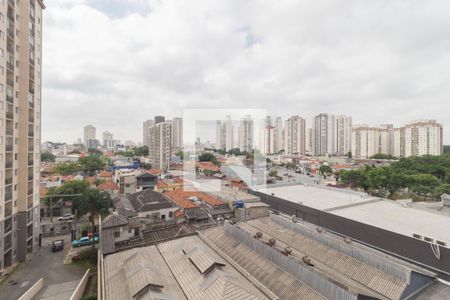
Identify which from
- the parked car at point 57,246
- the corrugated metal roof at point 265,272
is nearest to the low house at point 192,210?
the corrugated metal roof at point 265,272

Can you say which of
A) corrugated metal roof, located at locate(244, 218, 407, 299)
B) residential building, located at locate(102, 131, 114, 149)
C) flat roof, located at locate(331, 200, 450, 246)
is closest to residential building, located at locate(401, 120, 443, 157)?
flat roof, located at locate(331, 200, 450, 246)

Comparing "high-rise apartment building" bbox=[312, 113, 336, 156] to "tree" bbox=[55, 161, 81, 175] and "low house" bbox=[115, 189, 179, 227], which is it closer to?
"low house" bbox=[115, 189, 179, 227]

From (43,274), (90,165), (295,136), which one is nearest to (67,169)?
(90,165)

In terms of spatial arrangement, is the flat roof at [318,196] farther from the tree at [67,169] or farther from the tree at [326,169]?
the tree at [67,169]

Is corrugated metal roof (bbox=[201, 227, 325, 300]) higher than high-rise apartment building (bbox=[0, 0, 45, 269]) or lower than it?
lower

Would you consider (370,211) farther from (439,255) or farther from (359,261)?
(359,261)

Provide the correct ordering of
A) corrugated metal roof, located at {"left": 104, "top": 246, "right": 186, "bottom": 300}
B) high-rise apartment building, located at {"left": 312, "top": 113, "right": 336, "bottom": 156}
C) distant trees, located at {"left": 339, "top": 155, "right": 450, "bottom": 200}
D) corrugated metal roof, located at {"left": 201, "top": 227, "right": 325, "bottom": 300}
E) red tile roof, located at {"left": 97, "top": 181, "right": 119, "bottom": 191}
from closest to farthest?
corrugated metal roof, located at {"left": 104, "top": 246, "right": 186, "bottom": 300} → corrugated metal roof, located at {"left": 201, "top": 227, "right": 325, "bottom": 300} → red tile roof, located at {"left": 97, "top": 181, "right": 119, "bottom": 191} → distant trees, located at {"left": 339, "top": 155, "right": 450, "bottom": 200} → high-rise apartment building, located at {"left": 312, "top": 113, "right": 336, "bottom": 156}
